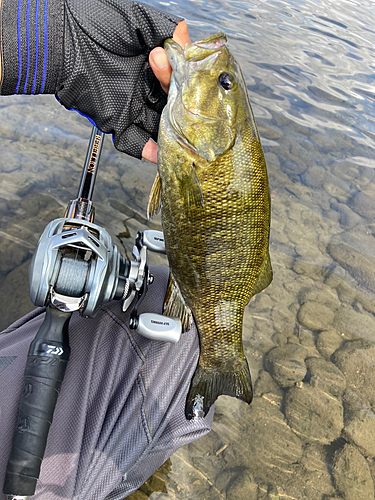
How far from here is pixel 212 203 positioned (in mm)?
1813

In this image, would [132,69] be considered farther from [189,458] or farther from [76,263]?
[189,458]

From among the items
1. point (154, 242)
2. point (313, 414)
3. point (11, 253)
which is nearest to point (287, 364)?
point (313, 414)

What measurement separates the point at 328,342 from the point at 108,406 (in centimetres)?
260

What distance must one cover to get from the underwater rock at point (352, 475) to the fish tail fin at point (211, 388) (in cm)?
143

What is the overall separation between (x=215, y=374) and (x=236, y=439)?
1.22 m

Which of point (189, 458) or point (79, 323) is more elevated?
point (79, 323)

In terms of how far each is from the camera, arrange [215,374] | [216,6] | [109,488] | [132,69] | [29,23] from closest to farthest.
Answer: [109,488], [29,23], [215,374], [132,69], [216,6]

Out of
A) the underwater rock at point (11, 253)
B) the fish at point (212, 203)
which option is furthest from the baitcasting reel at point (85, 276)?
the underwater rock at point (11, 253)

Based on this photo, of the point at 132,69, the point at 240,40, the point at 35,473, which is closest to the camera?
the point at 35,473

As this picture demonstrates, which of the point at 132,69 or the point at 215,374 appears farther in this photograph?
the point at 132,69

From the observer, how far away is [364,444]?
2932 mm

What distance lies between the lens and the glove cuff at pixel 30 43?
1827mm

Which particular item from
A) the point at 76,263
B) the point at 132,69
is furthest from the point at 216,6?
the point at 76,263

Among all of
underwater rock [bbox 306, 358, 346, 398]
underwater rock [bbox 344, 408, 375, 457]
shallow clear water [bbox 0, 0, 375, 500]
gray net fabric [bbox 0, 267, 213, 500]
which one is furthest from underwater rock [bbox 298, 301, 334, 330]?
gray net fabric [bbox 0, 267, 213, 500]
